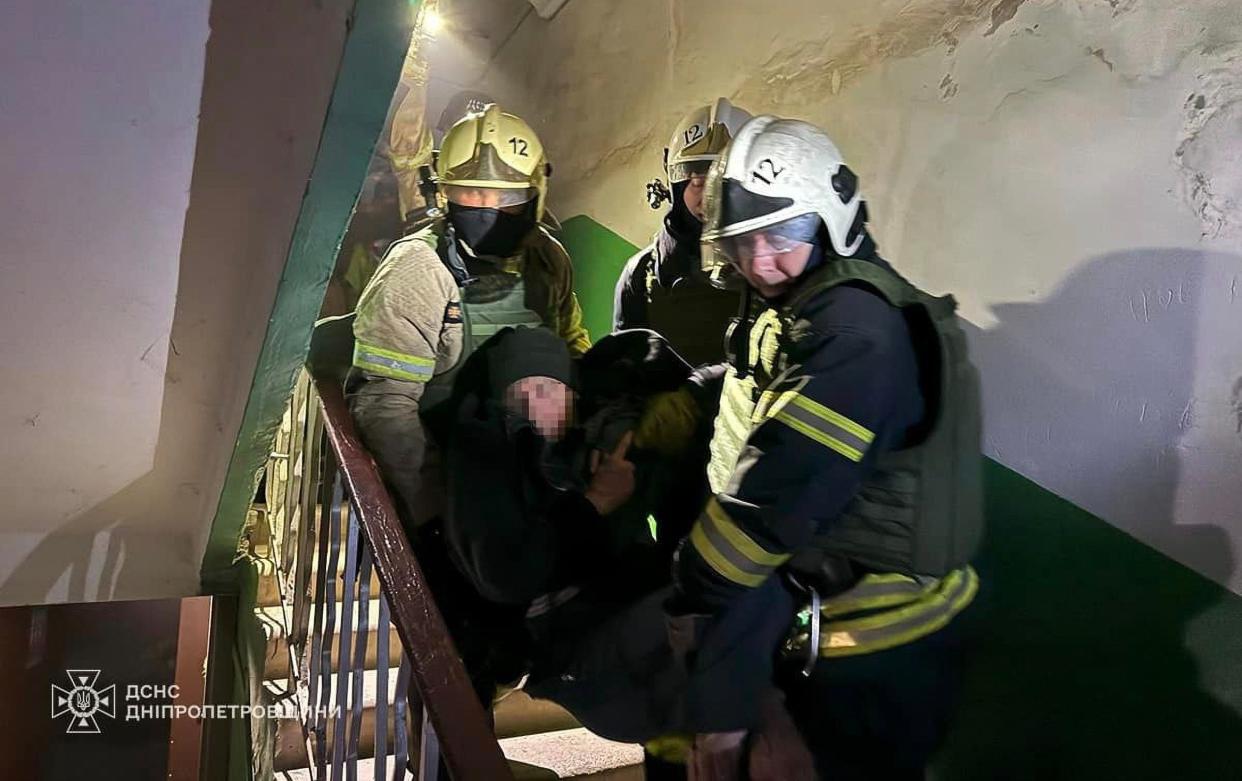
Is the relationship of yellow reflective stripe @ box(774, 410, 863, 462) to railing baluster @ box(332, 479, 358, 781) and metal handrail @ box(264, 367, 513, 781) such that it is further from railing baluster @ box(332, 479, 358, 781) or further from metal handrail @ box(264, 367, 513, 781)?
railing baluster @ box(332, 479, 358, 781)

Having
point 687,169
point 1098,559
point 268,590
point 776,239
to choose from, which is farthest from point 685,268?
point 268,590

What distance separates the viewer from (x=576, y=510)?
173 centimetres

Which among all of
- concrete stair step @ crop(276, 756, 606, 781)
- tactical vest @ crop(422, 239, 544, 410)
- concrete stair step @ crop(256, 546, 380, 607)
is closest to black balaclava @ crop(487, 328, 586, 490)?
tactical vest @ crop(422, 239, 544, 410)

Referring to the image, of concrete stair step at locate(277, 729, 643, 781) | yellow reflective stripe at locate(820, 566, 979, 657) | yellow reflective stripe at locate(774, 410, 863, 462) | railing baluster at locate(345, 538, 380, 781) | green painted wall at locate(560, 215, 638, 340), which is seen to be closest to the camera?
yellow reflective stripe at locate(774, 410, 863, 462)

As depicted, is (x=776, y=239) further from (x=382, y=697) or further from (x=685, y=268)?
(x=382, y=697)

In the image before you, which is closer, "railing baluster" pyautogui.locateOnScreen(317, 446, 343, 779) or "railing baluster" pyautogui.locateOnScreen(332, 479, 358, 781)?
"railing baluster" pyautogui.locateOnScreen(332, 479, 358, 781)

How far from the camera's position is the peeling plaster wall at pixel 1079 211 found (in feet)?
4.29

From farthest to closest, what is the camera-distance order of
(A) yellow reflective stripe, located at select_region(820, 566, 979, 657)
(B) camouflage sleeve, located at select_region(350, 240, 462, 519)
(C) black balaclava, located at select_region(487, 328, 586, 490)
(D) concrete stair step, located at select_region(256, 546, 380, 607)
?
(D) concrete stair step, located at select_region(256, 546, 380, 607)
(B) camouflage sleeve, located at select_region(350, 240, 462, 519)
(C) black balaclava, located at select_region(487, 328, 586, 490)
(A) yellow reflective stripe, located at select_region(820, 566, 979, 657)

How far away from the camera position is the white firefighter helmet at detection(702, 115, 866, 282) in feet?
4.70

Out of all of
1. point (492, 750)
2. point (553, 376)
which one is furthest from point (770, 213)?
point (492, 750)

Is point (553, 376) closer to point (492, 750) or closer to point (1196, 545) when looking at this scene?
point (492, 750)

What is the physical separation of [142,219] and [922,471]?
1.31m

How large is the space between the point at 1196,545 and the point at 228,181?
1.60 metres

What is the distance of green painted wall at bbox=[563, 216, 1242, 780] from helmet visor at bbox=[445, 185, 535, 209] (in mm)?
1191
